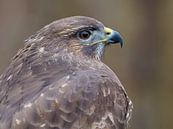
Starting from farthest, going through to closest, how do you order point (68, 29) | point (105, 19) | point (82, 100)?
1. point (105, 19)
2. point (68, 29)
3. point (82, 100)

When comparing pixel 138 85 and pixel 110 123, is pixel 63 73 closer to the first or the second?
pixel 110 123

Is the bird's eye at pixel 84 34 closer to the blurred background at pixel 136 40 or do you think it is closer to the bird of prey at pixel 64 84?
the bird of prey at pixel 64 84

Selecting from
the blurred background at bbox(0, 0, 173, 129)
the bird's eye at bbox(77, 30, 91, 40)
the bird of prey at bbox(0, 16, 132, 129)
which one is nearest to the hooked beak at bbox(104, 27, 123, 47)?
the bird of prey at bbox(0, 16, 132, 129)

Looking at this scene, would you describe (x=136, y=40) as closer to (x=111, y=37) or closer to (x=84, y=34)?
(x=111, y=37)

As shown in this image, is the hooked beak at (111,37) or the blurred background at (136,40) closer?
the hooked beak at (111,37)

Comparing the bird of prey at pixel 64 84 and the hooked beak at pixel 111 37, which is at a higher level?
the hooked beak at pixel 111 37

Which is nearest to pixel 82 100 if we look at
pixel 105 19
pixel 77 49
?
pixel 77 49

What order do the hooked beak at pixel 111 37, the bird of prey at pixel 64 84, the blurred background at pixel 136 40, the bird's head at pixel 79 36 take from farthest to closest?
1. the blurred background at pixel 136 40
2. the hooked beak at pixel 111 37
3. the bird's head at pixel 79 36
4. the bird of prey at pixel 64 84

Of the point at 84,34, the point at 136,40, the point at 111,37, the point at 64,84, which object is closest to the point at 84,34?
the point at 84,34

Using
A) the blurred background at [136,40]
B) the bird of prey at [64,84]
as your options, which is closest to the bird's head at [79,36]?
the bird of prey at [64,84]
